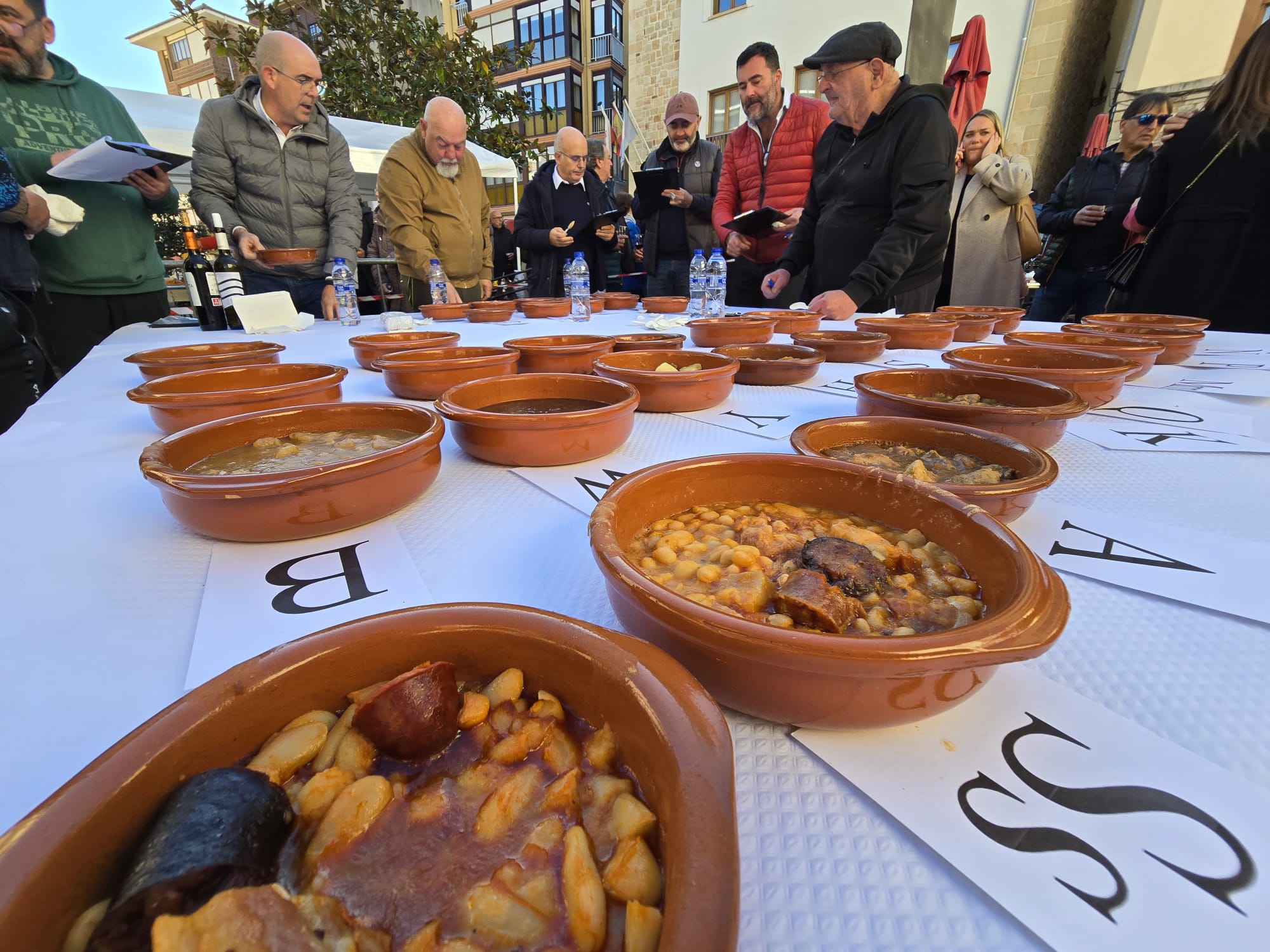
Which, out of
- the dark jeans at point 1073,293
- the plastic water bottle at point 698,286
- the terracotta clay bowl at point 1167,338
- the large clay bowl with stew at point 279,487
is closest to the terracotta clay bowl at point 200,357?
the large clay bowl with stew at point 279,487

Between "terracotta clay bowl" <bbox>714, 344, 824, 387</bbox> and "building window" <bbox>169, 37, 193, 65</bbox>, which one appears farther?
"building window" <bbox>169, 37, 193, 65</bbox>

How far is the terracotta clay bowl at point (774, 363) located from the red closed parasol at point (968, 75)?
4245mm

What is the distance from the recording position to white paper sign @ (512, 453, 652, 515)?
1.01 m

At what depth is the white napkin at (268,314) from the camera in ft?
8.43

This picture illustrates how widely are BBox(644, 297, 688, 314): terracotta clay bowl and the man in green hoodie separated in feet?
8.45

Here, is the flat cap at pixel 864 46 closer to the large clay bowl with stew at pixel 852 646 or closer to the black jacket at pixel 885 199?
the black jacket at pixel 885 199

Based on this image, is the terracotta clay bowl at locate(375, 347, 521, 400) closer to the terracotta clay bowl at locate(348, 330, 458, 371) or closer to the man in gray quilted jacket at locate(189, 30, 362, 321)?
the terracotta clay bowl at locate(348, 330, 458, 371)

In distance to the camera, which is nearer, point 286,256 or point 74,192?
point 286,256

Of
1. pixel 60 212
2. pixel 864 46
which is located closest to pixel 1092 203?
pixel 864 46

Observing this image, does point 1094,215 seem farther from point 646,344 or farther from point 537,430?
point 537,430

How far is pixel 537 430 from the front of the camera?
108 centimetres

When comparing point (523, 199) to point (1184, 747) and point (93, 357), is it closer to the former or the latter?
point (93, 357)

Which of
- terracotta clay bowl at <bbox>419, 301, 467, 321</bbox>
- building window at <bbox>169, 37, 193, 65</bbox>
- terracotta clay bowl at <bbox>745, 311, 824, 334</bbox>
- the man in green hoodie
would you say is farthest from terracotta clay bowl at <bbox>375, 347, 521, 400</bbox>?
building window at <bbox>169, 37, 193, 65</bbox>

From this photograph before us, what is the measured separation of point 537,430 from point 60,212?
9.53 ft
